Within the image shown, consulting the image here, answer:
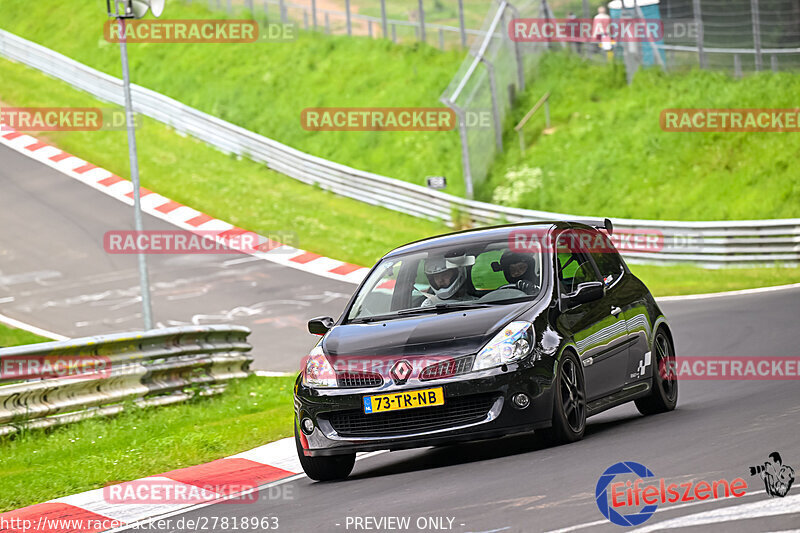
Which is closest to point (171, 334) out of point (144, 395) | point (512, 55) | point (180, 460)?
point (144, 395)

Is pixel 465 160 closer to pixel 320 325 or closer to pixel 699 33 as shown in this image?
pixel 699 33

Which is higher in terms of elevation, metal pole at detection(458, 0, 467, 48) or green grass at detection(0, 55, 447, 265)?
metal pole at detection(458, 0, 467, 48)

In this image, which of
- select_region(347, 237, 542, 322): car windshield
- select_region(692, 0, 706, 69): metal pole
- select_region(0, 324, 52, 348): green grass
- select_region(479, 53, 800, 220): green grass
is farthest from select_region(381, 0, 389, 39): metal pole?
select_region(347, 237, 542, 322): car windshield

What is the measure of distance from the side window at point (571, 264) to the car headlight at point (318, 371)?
5.95 feet

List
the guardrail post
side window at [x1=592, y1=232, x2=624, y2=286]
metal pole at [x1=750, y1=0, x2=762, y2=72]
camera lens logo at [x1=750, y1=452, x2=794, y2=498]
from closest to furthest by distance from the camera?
camera lens logo at [x1=750, y1=452, x2=794, y2=498]
side window at [x1=592, y1=232, x2=624, y2=286]
metal pole at [x1=750, y1=0, x2=762, y2=72]
the guardrail post

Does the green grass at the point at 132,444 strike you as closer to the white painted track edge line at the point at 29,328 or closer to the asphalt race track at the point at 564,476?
the asphalt race track at the point at 564,476

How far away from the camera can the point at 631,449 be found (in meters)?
7.99

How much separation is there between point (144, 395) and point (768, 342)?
6.80 meters

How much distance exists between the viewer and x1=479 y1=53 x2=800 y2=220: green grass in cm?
2705

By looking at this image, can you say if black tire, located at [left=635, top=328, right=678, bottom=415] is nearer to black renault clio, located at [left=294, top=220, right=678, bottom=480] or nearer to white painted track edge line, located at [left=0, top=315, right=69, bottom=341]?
black renault clio, located at [left=294, top=220, right=678, bottom=480]

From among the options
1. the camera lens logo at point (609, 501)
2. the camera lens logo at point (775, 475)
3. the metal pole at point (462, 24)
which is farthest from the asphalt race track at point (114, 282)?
→ the metal pole at point (462, 24)

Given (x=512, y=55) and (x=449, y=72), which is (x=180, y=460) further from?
(x=449, y=72)

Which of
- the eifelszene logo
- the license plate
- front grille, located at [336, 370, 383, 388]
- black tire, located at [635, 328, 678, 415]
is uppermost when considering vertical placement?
the eifelszene logo

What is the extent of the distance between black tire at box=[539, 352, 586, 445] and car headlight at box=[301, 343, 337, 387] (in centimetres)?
146
